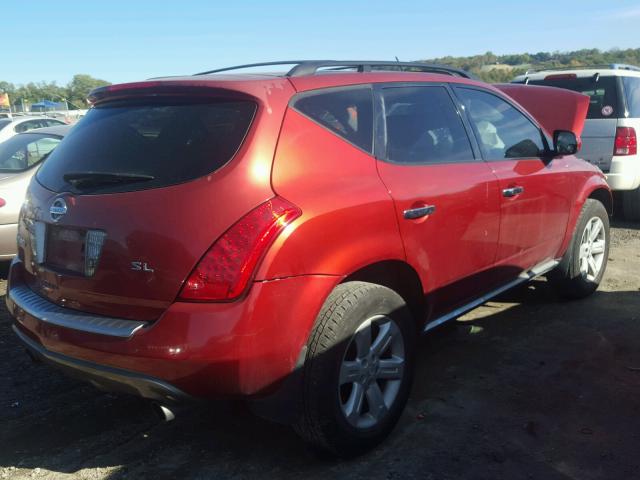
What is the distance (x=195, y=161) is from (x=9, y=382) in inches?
88.4

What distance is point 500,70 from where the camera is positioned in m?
27.8

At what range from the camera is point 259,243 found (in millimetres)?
2385

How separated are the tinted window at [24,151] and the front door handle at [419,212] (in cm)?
462

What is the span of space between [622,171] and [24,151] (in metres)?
6.83

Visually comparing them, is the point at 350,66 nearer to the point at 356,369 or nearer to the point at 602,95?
the point at 356,369

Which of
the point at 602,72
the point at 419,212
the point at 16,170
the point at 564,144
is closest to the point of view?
the point at 419,212

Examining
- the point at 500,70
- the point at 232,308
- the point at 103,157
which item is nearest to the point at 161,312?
the point at 232,308

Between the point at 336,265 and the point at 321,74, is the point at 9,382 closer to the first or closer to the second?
the point at 336,265

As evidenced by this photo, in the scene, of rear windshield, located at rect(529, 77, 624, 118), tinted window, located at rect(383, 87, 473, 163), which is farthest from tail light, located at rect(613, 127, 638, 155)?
tinted window, located at rect(383, 87, 473, 163)

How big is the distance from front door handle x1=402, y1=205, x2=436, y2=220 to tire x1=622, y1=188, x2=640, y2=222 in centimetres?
584

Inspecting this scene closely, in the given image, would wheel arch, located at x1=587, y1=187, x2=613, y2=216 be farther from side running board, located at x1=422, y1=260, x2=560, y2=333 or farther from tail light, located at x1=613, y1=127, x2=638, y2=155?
tail light, located at x1=613, y1=127, x2=638, y2=155

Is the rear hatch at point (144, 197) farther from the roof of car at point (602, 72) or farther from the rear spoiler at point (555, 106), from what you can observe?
the roof of car at point (602, 72)

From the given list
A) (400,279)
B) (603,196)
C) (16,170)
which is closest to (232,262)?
(400,279)

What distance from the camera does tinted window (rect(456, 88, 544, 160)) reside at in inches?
152
